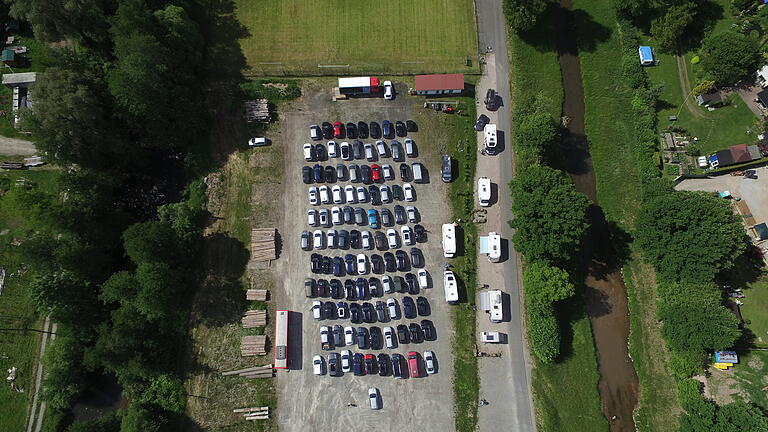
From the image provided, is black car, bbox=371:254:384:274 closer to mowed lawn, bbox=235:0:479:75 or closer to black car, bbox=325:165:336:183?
black car, bbox=325:165:336:183

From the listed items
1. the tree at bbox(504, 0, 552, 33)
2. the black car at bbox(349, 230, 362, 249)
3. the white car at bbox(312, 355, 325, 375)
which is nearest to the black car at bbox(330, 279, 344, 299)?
the black car at bbox(349, 230, 362, 249)

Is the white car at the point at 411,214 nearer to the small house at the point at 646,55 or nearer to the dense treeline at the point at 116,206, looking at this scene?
the dense treeline at the point at 116,206

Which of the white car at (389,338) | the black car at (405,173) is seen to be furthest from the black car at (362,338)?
the black car at (405,173)

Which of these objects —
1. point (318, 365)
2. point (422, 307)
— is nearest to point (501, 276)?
point (422, 307)

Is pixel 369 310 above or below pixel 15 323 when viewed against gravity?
above

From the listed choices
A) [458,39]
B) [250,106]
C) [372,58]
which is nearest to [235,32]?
[250,106]

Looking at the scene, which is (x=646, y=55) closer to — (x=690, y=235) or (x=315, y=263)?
(x=690, y=235)
